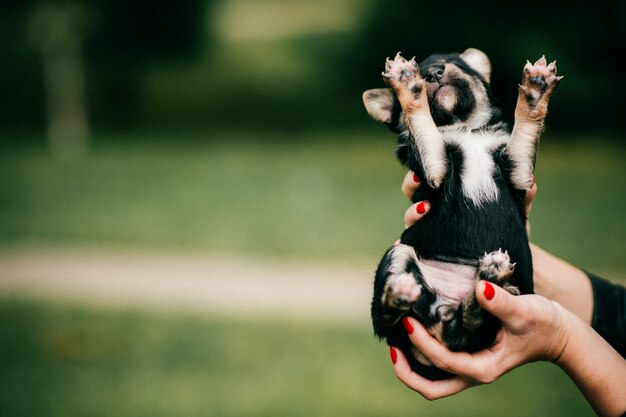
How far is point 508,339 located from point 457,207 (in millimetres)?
777

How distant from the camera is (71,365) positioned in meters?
7.79

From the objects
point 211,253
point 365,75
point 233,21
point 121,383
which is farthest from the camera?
point 233,21

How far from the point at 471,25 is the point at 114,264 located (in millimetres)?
21525

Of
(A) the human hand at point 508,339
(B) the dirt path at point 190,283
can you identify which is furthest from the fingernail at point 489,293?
(B) the dirt path at point 190,283

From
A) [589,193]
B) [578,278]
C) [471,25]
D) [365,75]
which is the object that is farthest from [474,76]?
[365,75]

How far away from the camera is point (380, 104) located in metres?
4.03

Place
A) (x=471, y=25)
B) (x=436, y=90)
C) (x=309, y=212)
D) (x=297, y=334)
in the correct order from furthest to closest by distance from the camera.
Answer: (x=471, y=25)
(x=309, y=212)
(x=297, y=334)
(x=436, y=90)

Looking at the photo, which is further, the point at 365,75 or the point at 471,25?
the point at 365,75

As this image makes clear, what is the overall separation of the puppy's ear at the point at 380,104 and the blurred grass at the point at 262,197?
310 inches

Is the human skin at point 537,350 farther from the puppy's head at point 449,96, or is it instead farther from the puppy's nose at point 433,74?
the puppy's nose at point 433,74

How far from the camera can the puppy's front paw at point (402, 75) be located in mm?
3310

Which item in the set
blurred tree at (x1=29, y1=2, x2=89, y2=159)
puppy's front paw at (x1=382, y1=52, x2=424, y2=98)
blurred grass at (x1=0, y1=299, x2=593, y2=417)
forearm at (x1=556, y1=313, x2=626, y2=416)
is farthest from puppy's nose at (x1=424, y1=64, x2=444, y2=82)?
blurred tree at (x1=29, y1=2, x2=89, y2=159)

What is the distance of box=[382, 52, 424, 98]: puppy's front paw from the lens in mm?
3310

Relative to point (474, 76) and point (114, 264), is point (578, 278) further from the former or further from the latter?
point (114, 264)
